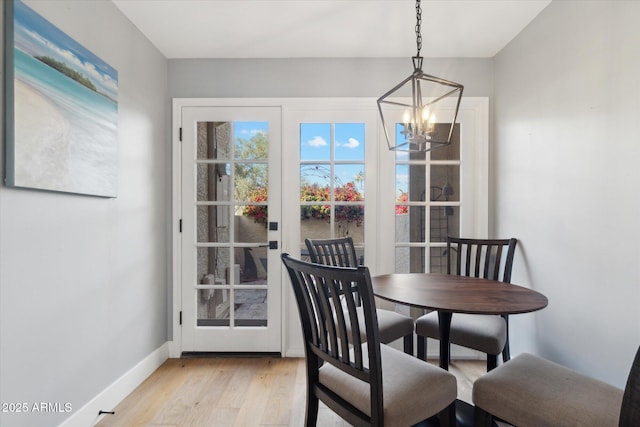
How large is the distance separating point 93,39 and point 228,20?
2.59 feet

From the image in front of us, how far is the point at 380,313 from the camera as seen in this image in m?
1.94

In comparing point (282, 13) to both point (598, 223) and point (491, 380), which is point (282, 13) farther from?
point (491, 380)

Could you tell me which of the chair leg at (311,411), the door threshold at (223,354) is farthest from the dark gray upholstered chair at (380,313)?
the door threshold at (223,354)

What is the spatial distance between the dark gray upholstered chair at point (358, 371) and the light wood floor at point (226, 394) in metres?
0.59

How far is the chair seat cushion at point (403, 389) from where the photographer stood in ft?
3.51

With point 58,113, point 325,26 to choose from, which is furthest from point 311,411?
point 325,26

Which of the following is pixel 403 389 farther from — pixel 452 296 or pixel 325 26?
pixel 325 26

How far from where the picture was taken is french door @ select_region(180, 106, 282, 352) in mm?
2475

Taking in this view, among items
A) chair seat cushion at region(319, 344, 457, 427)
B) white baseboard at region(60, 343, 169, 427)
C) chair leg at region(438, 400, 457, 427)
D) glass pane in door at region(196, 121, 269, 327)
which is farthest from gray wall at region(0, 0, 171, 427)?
chair leg at region(438, 400, 457, 427)

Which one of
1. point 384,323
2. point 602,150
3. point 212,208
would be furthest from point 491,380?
point 212,208

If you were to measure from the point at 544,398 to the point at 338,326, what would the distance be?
769 mm

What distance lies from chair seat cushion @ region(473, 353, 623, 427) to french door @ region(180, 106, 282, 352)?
1.65m

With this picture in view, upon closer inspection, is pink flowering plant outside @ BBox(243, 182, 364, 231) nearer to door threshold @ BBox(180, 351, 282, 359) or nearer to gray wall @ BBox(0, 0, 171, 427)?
gray wall @ BBox(0, 0, 171, 427)

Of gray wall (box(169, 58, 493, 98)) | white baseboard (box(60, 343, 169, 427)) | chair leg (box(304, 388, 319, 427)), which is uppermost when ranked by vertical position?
gray wall (box(169, 58, 493, 98))
